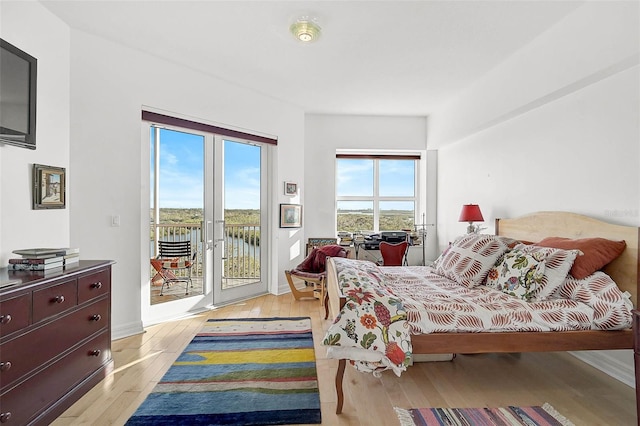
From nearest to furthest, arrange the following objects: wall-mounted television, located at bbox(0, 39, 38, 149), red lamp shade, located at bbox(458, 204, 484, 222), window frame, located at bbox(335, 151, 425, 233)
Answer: wall-mounted television, located at bbox(0, 39, 38, 149), red lamp shade, located at bbox(458, 204, 484, 222), window frame, located at bbox(335, 151, 425, 233)

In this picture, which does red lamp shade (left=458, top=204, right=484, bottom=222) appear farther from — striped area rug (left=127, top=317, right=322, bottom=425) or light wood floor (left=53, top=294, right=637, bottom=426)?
striped area rug (left=127, top=317, right=322, bottom=425)

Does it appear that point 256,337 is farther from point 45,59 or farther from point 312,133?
point 312,133

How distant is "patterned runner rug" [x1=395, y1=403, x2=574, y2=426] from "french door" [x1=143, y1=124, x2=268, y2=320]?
285 cm

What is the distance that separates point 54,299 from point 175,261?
6.07 ft

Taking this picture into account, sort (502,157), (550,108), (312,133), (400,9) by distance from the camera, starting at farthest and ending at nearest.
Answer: (312,133)
(502,157)
(550,108)
(400,9)

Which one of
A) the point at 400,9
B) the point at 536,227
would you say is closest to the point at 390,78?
the point at 400,9

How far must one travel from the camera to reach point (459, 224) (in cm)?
483

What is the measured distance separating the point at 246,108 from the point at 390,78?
1.87 meters

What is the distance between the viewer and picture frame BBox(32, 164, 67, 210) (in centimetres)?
242

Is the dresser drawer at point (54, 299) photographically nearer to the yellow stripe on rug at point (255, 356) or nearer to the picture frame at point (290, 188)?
the yellow stripe on rug at point (255, 356)

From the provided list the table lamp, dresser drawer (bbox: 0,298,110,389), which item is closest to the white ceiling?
the table lamp

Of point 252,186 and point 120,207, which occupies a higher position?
point 252,186

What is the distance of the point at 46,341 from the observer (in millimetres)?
1905

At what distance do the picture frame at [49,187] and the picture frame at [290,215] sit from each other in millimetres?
2607
